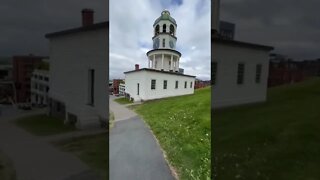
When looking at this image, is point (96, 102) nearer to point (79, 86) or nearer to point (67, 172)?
point (79, 86)

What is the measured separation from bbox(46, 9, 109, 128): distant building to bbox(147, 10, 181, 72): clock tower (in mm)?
604

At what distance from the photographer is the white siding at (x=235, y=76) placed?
3.28 metres

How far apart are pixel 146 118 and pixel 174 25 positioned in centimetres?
100

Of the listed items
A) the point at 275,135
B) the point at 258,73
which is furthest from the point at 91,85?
the point at 275,135

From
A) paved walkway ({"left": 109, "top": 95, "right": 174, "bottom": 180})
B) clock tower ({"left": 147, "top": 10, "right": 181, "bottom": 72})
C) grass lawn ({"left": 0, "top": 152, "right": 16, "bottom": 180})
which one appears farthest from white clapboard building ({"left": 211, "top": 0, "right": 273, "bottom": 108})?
grass lawn ({"left": 0, "top": 152, "right": 16, "bottom": 180})

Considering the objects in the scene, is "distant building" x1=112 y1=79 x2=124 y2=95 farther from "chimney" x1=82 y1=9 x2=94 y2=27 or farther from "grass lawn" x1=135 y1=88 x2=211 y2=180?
"chimney" x1=82 y1=9 x2=94 y2=27

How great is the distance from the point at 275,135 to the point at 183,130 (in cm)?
94

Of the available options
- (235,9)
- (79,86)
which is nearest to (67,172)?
(79,86)

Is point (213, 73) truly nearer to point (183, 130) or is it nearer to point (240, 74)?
point (240, 74)

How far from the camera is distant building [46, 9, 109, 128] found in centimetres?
288

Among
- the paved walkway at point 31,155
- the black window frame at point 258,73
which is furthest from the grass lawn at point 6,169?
the black window frame at point 258,73

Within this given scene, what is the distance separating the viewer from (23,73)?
9.62 ft

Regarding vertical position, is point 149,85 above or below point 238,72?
below

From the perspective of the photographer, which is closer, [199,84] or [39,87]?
[39,87]
